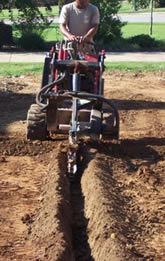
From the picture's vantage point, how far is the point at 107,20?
2677cm

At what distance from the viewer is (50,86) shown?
9.36 m

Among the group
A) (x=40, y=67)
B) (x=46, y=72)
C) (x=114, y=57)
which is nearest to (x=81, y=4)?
(x=46, y=72)

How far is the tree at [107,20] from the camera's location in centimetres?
2652

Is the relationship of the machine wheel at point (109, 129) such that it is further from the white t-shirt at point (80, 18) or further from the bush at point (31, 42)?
the bush at point (31, 42)

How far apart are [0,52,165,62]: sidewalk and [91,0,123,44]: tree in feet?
8.50

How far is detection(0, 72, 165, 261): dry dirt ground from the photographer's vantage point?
580 cm

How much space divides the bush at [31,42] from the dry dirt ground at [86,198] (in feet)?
44.3

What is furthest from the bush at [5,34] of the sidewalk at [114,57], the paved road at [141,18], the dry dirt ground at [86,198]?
the paved road at [141,18]

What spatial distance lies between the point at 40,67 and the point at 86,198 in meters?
12.0

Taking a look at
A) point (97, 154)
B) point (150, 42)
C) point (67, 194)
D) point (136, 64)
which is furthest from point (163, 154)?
point (150, 42)

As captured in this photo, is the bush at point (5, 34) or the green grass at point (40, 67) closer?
the green grass at point (40, 67)

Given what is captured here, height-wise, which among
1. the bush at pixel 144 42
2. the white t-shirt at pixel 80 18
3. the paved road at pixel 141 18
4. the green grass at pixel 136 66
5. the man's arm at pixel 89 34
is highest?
the white t-shirt at pixel 80 18

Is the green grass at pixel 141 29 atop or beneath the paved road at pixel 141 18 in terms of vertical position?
atop

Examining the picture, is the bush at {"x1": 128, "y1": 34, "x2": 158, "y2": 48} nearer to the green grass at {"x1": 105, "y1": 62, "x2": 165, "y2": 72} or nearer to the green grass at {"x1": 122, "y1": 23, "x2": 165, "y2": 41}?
the green grass at {"x1": 122, "y1": 23, "x2": 165, "y2": 41}
